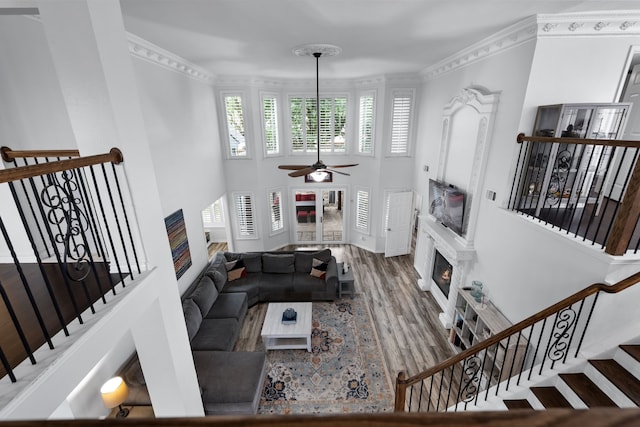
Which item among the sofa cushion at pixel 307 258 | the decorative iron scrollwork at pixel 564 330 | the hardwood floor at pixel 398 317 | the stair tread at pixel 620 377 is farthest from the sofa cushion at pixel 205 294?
the stair tread at pixel 620 377

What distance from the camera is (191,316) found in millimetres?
4652

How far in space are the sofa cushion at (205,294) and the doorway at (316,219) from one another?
3.68 metres

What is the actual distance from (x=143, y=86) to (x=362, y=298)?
5620 millimetres

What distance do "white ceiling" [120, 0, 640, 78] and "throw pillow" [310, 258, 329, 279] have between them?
422cm

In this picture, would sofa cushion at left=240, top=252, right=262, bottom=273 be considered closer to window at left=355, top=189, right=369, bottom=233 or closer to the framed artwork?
the framed artwork

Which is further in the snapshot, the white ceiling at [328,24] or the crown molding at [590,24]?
the crown molding at [590,24]

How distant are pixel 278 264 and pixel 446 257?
3580 mm

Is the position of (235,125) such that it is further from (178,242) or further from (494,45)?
(494,45)

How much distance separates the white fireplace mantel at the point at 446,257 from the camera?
479 cm

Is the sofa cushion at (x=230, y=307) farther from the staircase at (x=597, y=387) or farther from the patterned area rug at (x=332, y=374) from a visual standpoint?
the staircase at (x=597, y=387)

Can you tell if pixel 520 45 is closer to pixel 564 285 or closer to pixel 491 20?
pixel 491 20

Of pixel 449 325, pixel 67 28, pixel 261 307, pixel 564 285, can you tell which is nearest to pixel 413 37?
pixel 564 285

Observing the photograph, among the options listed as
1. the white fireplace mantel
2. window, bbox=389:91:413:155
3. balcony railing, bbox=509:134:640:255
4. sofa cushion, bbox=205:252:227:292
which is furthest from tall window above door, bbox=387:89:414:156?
sofa cushion, bbox=205:252:227:292

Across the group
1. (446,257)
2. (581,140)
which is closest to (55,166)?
(581,140)
